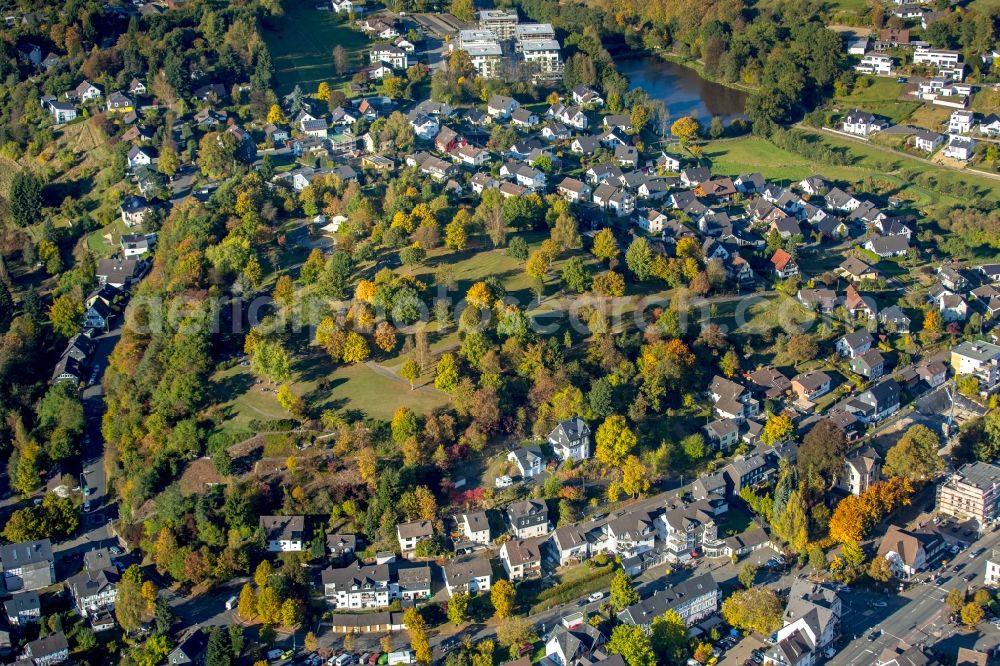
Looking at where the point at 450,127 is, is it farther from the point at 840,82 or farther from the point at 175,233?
the point at 840,82

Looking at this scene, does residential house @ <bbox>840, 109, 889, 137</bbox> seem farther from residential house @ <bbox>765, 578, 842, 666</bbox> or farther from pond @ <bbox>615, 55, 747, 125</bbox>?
residential house @ <bbox>765, 578, 842, 666</bbox>

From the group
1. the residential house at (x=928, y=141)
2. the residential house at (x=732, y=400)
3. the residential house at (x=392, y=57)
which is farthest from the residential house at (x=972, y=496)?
the residential house at (x=392, y=57)

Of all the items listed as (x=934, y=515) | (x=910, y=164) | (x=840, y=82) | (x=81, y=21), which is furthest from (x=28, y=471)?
(x=840, y=82)

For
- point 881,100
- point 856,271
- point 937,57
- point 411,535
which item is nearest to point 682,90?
point 881,100

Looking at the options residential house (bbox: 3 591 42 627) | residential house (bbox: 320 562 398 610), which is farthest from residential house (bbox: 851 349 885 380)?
residential house (bbox: 3 591 42 627)

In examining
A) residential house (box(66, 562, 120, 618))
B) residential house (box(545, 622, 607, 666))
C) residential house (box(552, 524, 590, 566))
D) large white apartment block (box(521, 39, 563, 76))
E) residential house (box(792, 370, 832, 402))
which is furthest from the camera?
large white apartment block (box(521, 39, 563, 76))

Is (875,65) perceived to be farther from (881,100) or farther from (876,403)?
(876,403)
